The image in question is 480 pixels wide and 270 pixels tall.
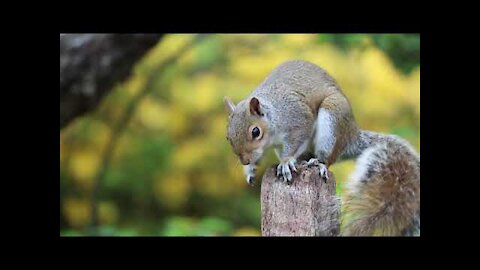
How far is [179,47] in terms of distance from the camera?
554 centimetres

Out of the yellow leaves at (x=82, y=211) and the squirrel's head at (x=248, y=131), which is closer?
the squirrel's head at (x=248, y=131)

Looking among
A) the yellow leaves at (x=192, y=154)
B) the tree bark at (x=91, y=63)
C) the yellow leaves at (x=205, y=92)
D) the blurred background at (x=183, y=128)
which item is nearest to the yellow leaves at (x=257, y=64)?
the blurred background at (x=183, y=128)

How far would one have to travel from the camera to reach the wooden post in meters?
3.05

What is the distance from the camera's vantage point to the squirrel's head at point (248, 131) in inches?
131

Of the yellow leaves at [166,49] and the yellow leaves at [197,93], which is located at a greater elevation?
the yellow leaves at [166,49]

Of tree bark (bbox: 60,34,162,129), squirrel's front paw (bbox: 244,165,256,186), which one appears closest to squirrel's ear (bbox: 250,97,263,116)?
squirrel's front paw (bbox: 244,165,256,186)

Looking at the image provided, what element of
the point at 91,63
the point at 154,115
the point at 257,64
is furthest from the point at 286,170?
the point at 154,115

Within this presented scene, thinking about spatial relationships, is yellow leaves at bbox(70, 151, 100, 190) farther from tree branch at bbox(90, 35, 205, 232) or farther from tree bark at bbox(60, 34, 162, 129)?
tree bark at bbox(60, 34, 162, 129)

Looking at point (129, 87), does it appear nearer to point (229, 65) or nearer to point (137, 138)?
point (137, 138)

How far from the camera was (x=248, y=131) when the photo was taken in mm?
3350

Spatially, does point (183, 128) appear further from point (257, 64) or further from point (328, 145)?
point (328, 145)

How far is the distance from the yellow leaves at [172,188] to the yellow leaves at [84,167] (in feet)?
1.46

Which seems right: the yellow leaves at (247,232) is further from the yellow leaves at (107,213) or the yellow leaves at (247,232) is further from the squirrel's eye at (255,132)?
the squirrel's eye at (255,132)

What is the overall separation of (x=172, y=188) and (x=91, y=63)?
Answer: 51.2 inches
